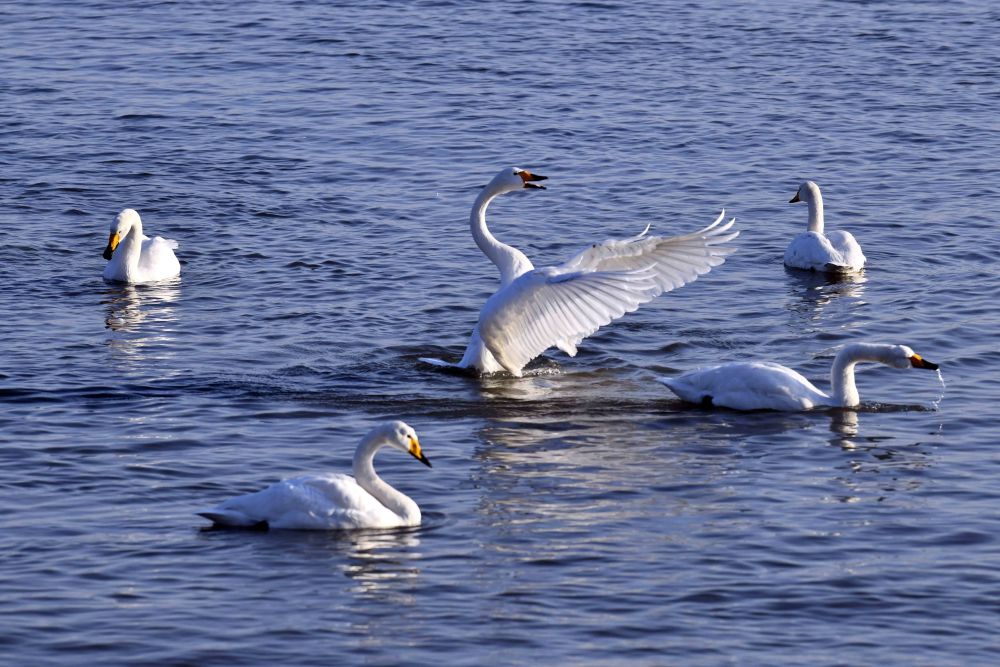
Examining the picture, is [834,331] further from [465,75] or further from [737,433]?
[465,75]

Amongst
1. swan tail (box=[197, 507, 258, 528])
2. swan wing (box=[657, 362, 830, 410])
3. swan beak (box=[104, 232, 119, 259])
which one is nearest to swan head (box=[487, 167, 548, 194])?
swan wing (box=[657, 362, 830, 410])

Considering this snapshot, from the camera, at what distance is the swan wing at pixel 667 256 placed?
48.3ft

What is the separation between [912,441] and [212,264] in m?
8.25

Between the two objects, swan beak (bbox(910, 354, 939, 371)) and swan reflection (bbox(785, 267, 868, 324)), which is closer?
swan beak (bbox(910, 354, 939, 371))

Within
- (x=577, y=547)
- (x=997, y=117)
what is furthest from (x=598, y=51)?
(x=577, y=547)

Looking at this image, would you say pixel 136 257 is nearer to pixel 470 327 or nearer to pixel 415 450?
pixel 470 327

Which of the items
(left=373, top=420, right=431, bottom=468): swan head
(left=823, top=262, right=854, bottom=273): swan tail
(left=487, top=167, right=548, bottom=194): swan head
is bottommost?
(left=373, top=420, right=431, bottom=468): swan head

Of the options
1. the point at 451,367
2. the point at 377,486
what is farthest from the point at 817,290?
the point at 377,486

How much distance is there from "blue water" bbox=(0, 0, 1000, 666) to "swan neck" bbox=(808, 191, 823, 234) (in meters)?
0.67

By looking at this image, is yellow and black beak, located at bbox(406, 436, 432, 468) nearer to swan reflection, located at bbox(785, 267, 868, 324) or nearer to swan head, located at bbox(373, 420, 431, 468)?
swan head, located at bbox(373, 420, 431, 468)

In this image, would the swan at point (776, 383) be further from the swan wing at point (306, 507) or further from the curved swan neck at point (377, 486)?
the swan wing at point (306, 507)

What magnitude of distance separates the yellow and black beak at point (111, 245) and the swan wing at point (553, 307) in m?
5.20

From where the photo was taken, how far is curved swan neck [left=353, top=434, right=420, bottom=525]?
11359 millimetres

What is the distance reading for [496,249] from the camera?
15.8 m
